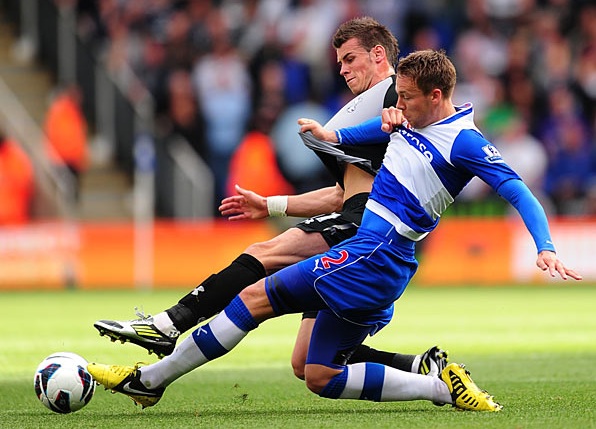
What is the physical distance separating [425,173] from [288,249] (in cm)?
101

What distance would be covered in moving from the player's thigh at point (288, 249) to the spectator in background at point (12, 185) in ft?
43.9

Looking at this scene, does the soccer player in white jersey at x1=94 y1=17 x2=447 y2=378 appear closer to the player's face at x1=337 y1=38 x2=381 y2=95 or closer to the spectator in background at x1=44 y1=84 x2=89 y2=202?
the player's face at x1=337 y1=38 x2=381 y2=95

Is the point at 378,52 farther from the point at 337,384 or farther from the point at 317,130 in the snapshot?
the point at 337,384

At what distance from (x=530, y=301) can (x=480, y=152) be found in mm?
10237

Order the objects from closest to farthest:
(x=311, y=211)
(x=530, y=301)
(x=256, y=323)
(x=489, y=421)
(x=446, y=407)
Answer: (x=489, y=421)
(x=256, y=323)
(x=446, y=407)
(x=311, y=211)
(x=530, y=301)

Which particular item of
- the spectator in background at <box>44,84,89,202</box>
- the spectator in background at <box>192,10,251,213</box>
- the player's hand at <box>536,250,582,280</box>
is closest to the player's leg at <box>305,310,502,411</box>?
the player's hand at <box>536,250,582,280</box>

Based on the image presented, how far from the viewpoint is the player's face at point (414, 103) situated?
6711 millimetres

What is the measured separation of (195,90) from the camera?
20.6 metres

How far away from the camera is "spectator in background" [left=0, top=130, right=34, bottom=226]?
2019cm

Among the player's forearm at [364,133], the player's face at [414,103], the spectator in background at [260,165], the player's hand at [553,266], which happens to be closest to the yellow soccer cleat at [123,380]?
the player's forearm at [364,133]

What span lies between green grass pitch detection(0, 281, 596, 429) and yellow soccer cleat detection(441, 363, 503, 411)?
0.10m

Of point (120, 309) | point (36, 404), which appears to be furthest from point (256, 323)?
point (120, 309)

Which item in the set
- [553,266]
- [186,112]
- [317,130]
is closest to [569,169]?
[186,112]

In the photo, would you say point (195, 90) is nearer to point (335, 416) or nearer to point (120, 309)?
point (120, 309)
